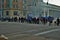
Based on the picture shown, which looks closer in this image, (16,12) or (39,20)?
(39,20)

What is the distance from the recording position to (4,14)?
10119 cm

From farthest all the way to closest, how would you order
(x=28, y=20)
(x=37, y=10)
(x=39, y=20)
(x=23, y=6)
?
(x=23, y=6)
(x=37, y=10)
(x=28, y=20)
(x=39, y=20)

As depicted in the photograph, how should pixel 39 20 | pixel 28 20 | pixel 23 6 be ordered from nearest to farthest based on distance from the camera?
pixel 39 20
pixel 28 20
pixel 23 6

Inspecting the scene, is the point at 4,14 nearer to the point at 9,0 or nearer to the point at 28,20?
the point at 9,0

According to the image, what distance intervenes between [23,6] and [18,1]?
3.27 metres

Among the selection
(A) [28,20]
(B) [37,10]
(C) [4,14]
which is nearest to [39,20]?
(A) [28,20]

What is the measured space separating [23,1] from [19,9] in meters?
5.96

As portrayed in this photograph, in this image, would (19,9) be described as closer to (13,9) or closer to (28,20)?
(13,9)

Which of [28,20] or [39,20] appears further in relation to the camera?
[28,20]

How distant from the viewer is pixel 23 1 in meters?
105

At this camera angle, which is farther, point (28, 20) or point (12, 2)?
point (12, 2)

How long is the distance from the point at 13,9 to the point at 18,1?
565 centimetres

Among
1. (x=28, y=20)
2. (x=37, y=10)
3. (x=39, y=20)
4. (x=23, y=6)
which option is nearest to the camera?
(x=39, y=20)

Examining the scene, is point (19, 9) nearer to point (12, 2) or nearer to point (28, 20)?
point (12, 2)
